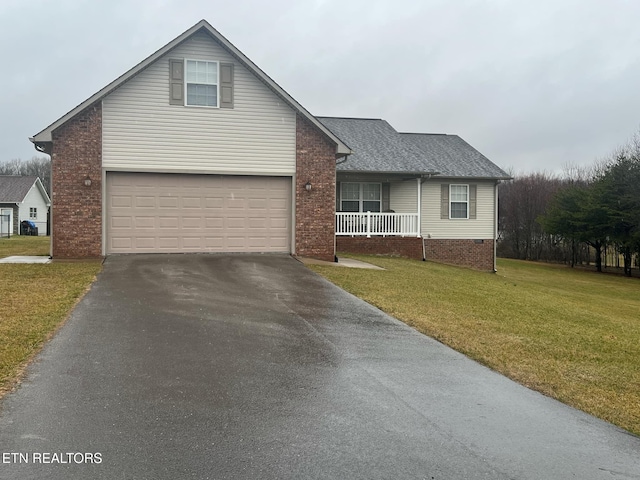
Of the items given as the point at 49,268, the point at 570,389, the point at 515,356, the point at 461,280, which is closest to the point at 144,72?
the point at 49,268

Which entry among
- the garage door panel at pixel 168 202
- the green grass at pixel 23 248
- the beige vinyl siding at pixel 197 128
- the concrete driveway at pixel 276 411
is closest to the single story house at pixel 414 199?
the beige vinyl siding at pixel 197 128

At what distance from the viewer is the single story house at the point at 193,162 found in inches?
596

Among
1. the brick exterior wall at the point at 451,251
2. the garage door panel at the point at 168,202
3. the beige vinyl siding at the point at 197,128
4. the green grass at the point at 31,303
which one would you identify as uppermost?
the beige vinyl siding at the point at 197,128

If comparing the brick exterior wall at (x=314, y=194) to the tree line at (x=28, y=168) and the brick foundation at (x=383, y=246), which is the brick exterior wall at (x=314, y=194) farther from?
the tree line at (x=28, y=168)

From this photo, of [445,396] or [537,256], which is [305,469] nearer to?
[445,396]

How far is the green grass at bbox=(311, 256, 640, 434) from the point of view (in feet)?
20.4

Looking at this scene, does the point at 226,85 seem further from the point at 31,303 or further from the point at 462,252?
the point at 462,252

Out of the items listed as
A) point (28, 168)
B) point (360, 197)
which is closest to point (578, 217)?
point (360, 197)

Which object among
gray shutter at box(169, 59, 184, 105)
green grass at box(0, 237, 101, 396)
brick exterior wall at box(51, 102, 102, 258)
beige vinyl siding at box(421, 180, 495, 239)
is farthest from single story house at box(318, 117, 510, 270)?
green grass at box(0, 237, 101, 396)

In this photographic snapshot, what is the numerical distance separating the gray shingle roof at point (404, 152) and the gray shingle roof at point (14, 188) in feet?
121

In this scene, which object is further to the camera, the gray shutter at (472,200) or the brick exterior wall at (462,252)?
the gray shutter at (472,200)

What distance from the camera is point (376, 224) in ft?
69.8

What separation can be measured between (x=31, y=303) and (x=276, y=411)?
6.02 m

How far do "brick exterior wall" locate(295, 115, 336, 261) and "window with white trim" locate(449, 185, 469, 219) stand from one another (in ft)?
30.6
